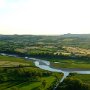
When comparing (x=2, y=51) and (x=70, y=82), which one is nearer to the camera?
(x=70, y=82)

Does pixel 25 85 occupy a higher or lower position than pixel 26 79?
lower

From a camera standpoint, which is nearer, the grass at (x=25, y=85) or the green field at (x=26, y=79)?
the grass at (x=25, y=85)

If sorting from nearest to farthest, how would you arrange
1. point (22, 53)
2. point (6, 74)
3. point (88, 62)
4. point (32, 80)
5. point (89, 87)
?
point (89, 87) < point (32, 80) < point (6, 74) < point (88, 62) < point (22, 53)

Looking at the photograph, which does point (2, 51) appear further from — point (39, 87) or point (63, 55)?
point (39, 87)

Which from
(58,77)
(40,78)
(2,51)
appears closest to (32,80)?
(40,78)

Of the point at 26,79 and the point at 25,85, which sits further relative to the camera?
the point at 26,79

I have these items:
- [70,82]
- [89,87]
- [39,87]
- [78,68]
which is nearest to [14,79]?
[39,87]

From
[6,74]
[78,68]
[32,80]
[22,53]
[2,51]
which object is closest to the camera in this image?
[32,80]

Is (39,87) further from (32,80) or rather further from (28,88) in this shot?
(32,80)

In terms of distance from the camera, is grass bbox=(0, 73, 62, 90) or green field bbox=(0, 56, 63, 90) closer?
grass bbox=(0, 73, 62, 90)
